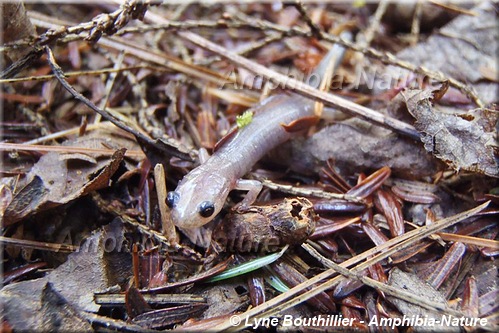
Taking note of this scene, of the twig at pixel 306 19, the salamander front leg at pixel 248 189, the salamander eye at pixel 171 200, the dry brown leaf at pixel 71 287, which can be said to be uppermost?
the twig at pixel 306 19

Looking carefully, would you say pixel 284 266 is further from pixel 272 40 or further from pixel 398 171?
pixel 272 40

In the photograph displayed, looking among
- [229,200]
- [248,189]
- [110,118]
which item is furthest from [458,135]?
[110,118]

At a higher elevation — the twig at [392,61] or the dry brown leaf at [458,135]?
the twig at [392,61]

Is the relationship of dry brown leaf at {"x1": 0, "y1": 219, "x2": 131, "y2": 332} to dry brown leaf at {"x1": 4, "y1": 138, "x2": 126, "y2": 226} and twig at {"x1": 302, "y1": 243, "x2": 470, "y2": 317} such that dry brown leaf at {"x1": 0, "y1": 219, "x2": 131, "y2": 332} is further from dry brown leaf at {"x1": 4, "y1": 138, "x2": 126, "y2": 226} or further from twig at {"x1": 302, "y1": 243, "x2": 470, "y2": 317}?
twig at {"x1": 302, "y1": 243, "x2": 470, "y2": 317}

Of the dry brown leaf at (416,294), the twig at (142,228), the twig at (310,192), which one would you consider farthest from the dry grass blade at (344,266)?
the twig at (142,228)

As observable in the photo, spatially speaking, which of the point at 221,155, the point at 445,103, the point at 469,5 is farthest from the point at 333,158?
the point at 469,5

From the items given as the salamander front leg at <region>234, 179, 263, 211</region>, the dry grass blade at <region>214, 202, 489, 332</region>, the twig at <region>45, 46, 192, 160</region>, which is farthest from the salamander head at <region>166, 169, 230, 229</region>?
the dry grass blade at <region>214, 202, 489, 332</region>

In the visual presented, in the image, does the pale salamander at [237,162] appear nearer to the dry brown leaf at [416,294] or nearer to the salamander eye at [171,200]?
the salamander eye at [171,200]

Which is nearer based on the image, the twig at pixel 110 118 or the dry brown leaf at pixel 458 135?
the dry brown leaf at pixel 458 135

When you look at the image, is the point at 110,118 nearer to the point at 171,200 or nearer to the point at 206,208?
the point at 171,200
